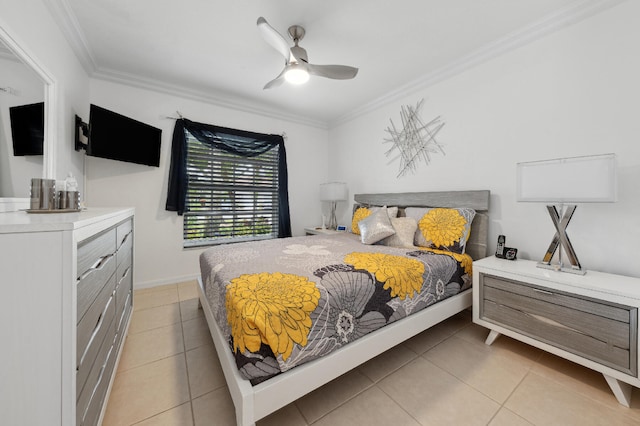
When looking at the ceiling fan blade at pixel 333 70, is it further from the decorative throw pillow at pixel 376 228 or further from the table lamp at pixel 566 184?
the table lamp at pixel 566 184

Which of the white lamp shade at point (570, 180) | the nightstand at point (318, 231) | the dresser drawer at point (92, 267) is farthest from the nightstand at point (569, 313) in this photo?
the dresser drawer at point (92, 267)

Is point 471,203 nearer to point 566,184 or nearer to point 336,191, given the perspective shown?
point 566,184

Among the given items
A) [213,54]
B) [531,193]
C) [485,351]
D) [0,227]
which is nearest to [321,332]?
[0,227]

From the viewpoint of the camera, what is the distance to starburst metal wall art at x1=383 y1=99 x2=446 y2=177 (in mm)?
2777

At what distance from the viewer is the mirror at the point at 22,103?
3.94ft

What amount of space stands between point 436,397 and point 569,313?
97cm

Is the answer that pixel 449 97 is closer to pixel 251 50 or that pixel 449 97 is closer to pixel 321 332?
pixel 251 50

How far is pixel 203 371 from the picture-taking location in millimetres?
1538

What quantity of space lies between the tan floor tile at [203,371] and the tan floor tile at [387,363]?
92 cm

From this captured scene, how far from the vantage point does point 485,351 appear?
176cm

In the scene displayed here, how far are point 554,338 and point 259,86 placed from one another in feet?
12.0

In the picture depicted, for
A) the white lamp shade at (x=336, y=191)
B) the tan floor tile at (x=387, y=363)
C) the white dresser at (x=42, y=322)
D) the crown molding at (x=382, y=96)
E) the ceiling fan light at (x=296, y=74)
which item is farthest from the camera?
the white lamp shade at (x=336, y=191)

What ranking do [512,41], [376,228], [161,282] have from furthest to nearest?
[161,282]
[376,228]
[512,41]

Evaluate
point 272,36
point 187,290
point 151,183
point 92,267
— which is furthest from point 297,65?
point 187,290
